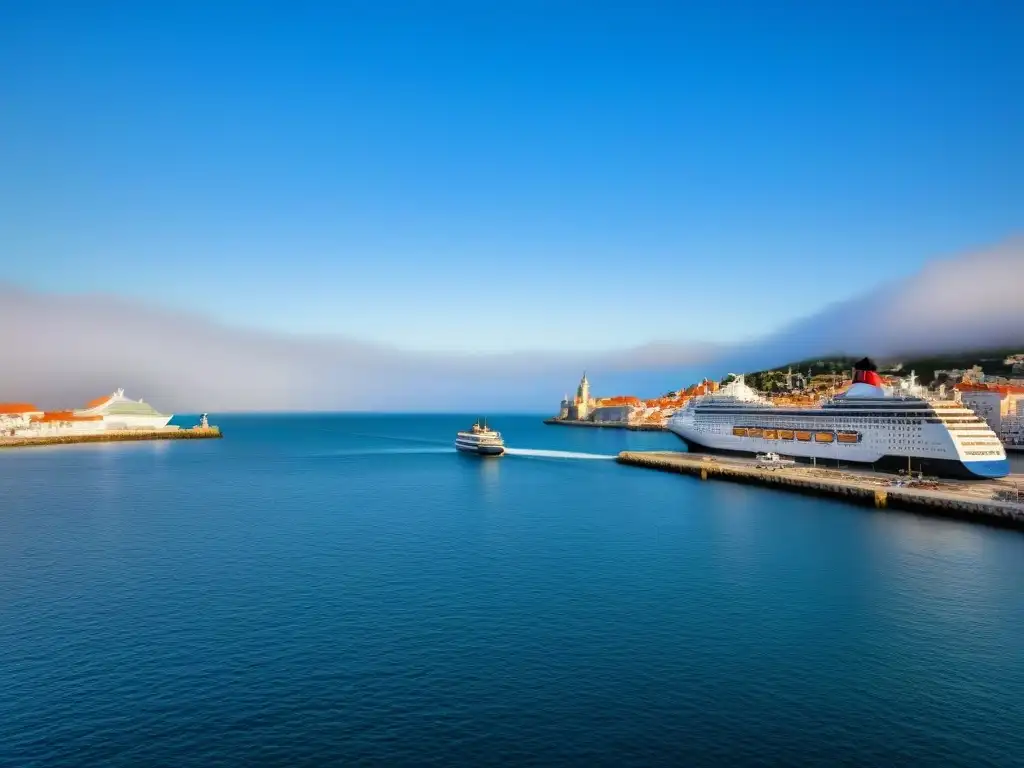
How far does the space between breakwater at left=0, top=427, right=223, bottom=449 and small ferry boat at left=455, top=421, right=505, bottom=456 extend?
270 ft

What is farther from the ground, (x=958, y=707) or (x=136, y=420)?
(x=136, y=420)

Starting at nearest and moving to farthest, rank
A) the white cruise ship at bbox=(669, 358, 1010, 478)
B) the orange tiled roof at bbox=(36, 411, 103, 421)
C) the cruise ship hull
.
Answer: the cruise ship hull
the white cruise ship at bbox=(669, 358, 1010, 478)
the orange tiled roof at bbox=(36, 411, 103, 421)

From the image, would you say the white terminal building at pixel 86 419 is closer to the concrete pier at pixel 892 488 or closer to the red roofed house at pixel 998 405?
the concrete pier at pixel 892 488

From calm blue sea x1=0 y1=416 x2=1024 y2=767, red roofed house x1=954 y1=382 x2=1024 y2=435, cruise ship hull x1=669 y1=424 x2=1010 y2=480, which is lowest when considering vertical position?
calm blue sea x1=0 y1=416 x2=1024 y2=767

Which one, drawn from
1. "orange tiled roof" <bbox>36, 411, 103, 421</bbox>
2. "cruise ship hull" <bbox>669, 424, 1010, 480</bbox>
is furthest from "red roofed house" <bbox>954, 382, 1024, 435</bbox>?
"orange tiled roof" <bbox>36, 411, 103, 421</bbox>

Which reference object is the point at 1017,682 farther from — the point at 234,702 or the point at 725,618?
the point at 234,702

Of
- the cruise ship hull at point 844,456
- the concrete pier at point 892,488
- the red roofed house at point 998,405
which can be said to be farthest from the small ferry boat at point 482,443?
the red roofed house at point 998,405

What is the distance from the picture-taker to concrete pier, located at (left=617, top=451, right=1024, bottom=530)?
48.1 meters

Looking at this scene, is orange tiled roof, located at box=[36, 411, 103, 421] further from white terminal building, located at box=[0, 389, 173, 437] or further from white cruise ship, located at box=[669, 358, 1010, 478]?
white cruise ship, located at box=[669, 358, 1010, 478]

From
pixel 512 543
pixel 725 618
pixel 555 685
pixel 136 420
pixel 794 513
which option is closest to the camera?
pixel 555 685

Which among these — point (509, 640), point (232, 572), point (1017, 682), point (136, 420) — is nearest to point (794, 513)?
point (1017, 682)

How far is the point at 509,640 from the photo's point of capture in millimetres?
23938

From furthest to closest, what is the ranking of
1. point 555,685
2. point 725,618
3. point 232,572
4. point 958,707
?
point 232,572 < point 725,618 < point 555,685 < point 958,707

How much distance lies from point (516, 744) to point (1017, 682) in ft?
52.6
